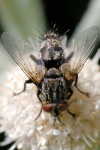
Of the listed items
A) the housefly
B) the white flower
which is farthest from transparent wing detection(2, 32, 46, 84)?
the white flower

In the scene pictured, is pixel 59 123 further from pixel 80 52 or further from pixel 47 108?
pixel 80 52

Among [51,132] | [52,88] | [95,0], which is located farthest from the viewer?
[95,0]

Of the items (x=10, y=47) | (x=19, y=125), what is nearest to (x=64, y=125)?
(x=19, y=125)

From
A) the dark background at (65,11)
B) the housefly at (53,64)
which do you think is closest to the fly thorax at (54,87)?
the housefly at (53,64)

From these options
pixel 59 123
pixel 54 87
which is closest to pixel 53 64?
pixel 54 87

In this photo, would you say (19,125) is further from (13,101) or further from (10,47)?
(10,47)

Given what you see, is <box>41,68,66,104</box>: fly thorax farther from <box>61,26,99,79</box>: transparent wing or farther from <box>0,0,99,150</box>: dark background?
<box>0,0,99,150</box>: dark background

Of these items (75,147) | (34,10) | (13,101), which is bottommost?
(75,147)
